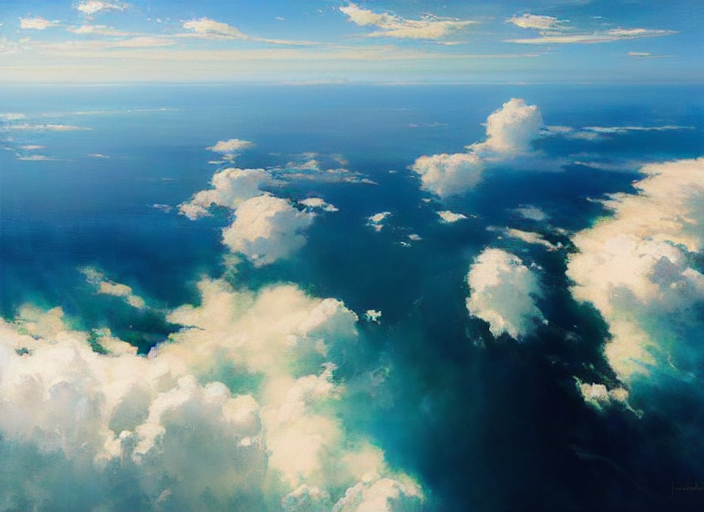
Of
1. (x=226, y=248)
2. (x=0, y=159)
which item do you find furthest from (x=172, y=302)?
(x=0, y=159)

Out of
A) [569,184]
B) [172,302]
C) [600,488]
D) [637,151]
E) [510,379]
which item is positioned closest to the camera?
[600,488]

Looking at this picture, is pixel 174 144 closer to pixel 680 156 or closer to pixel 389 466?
pixel 389 466

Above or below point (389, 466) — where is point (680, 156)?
above

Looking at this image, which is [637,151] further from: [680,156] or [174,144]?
[174,144]

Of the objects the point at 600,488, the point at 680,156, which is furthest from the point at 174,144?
the point at 680,156

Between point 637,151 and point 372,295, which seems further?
point 637,151

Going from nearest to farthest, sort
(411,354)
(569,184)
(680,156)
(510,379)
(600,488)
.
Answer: (600,488), (510,379), (411,354), (569,184), (680,156)
